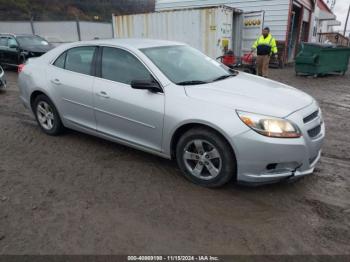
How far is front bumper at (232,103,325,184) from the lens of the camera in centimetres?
309

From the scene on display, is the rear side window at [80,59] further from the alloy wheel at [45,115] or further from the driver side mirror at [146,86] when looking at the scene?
the driver side mirror at [146,86]

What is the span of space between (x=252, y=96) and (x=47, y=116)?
10.9 ft

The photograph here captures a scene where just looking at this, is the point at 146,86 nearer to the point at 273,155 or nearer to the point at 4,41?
the point at 273,155

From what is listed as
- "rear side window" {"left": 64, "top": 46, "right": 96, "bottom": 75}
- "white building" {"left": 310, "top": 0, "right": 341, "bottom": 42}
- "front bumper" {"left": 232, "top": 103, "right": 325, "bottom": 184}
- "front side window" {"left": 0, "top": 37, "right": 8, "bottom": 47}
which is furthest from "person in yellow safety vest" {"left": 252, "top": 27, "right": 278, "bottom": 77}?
"white building" {"left": 310, "top": 0, "right": 341, "bottom": 42}

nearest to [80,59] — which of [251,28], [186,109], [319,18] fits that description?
[186,109]

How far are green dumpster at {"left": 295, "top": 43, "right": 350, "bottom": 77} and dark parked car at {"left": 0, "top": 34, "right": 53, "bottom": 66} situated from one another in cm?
985

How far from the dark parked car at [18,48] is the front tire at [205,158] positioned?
1021 cm

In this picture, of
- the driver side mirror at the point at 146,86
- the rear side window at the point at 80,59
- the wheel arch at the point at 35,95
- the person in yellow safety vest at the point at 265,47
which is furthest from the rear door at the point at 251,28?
the driver side mirror at the point at 146,86

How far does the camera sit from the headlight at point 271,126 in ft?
10.2

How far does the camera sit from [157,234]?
9.27 feet

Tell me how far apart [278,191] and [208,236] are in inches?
44.7

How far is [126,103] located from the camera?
151 inches

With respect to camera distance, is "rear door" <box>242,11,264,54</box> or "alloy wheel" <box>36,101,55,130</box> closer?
"alloy wheel" <box>36,101,55,130</box>

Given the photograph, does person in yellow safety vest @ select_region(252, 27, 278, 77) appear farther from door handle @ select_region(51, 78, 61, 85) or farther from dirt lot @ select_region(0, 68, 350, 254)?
door handle @ select_region(51, 78, 61, 85)
